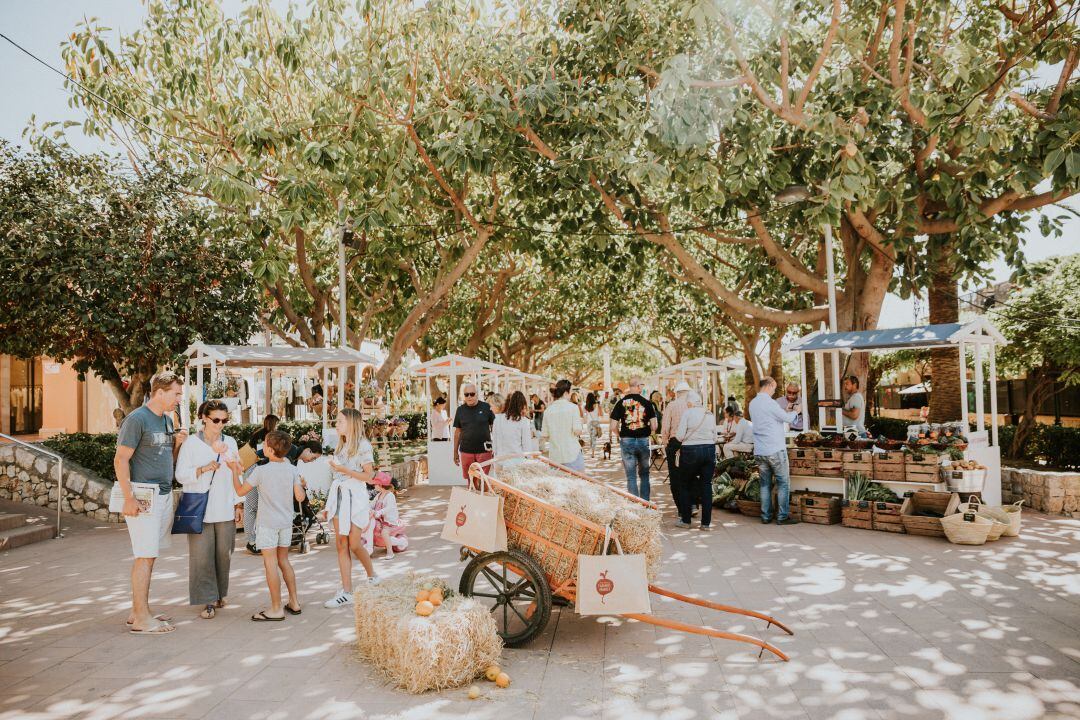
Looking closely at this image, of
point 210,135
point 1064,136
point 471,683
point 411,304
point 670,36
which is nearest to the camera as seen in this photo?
point 471,683

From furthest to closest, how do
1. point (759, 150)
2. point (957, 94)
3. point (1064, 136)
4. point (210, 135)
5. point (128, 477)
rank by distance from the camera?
point (210, 135)
point (759, 150)
point (957, 94)
point (1064, 136)
point (128, 477)

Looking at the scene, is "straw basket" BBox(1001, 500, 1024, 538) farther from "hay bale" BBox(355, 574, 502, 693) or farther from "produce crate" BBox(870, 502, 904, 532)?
"hay bale" BBox(355, 574, 502, 693)

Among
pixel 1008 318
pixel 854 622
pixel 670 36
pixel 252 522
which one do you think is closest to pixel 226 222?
pixel 252 522

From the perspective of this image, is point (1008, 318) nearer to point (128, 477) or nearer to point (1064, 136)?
point (1064, 136)

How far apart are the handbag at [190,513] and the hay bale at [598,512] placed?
245 cm

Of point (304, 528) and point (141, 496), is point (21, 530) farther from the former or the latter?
point (141, 496)

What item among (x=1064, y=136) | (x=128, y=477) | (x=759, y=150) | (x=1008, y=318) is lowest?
(x=128, y=477)

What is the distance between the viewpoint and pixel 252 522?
8.45 metres

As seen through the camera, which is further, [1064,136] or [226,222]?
[226,222]

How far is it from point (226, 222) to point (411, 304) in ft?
22.1

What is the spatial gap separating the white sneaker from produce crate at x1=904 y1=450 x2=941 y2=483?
23.1ft

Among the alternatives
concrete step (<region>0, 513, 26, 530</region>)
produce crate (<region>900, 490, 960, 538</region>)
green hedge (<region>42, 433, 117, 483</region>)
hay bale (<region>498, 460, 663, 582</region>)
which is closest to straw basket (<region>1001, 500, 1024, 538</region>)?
produce crate (<region>900, 490, 960, 538</region>)

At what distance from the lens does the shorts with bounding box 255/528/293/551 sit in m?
5.69

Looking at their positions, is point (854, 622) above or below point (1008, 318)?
below
